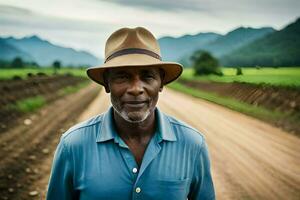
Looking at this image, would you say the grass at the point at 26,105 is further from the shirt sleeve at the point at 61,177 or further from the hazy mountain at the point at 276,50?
the shirt sleeve at the point at 61,177

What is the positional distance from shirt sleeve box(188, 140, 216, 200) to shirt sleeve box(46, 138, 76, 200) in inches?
29.7

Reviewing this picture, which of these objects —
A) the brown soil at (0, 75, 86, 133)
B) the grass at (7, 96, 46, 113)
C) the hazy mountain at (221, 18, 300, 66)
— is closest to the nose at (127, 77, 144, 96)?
the hazy mountain at (221, 18, 300, 66)

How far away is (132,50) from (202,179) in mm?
911

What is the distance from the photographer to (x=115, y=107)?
2.48m

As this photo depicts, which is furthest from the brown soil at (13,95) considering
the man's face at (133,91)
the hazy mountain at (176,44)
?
the man's face at (133,91)

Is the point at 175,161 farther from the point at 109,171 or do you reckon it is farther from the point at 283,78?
the point at 283,78

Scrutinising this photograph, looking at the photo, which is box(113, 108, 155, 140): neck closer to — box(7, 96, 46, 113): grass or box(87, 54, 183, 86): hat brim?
box(87, 54, 183, 86): hat brim

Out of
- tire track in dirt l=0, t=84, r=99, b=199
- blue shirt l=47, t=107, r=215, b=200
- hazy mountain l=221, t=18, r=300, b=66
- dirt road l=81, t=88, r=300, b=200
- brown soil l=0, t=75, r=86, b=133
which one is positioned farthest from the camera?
brown soil l=0, t=75, r=86, b=133

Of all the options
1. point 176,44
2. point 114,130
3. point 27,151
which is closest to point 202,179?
point 114,130

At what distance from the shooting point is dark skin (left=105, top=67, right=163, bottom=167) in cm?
242

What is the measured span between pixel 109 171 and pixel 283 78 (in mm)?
2244

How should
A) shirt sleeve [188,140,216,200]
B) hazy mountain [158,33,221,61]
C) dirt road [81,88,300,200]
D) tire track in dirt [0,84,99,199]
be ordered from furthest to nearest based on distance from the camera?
tire track in dirt [0,84,99,199], dirt road [81,88,300,200], hazy mountain [158,33,221,61], shirt sleeve [188,140,216,200]

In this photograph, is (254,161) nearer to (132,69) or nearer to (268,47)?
(268,47)

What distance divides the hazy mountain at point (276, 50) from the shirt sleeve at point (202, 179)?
197cm
